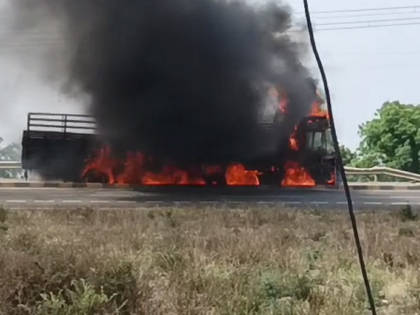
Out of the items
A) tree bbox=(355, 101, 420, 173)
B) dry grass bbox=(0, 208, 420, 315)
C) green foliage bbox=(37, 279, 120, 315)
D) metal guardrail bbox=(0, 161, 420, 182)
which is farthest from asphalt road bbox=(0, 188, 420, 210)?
tree bbox=(355, 101, 420, 173)

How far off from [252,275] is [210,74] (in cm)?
2075

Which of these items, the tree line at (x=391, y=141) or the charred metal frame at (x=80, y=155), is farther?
the tree line at (x=391, y=141)

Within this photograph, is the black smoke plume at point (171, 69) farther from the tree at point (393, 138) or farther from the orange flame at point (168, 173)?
the tree at point (393, 138)

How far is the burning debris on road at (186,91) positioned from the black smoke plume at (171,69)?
4 cm

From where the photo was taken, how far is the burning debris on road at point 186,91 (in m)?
25.1

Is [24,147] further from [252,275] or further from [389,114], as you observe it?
[389,114]

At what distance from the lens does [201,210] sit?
13.9 metres

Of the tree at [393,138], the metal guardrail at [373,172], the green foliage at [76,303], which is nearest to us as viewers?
the green foliage at [76,303]

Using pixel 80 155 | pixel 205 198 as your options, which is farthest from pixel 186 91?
pixel 205 198

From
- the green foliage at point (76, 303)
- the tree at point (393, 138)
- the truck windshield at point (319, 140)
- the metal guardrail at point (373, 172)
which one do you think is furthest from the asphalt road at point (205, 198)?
the tree at point (393, 138)

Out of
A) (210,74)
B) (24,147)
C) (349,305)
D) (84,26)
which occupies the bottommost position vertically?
(349,305)

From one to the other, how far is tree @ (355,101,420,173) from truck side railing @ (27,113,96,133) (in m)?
19.2

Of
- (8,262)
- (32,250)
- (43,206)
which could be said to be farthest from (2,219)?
(8,262)

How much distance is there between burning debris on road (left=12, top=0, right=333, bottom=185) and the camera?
988 inches
